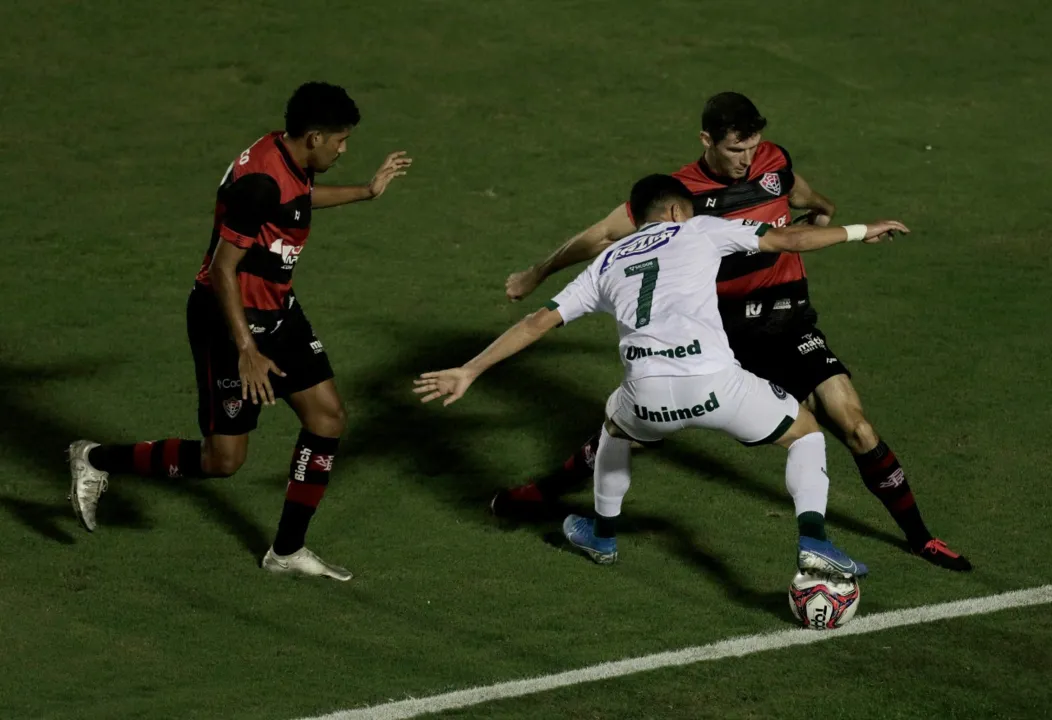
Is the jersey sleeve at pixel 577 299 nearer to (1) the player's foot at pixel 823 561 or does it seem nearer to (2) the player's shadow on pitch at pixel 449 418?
(1) the player's foot at pixel 823 561

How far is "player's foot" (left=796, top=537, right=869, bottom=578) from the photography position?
23.2 ft

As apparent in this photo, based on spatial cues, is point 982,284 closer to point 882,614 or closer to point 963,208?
point 963,208

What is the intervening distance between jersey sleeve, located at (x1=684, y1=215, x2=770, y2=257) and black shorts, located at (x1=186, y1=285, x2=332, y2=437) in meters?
1.98

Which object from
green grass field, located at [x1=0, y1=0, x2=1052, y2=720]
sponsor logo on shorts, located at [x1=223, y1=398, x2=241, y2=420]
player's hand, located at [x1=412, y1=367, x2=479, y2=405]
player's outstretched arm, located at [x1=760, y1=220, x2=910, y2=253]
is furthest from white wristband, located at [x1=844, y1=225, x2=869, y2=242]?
sponsor logo on shorts, located at [x1=223, y1=398, x2=241, y2=420]

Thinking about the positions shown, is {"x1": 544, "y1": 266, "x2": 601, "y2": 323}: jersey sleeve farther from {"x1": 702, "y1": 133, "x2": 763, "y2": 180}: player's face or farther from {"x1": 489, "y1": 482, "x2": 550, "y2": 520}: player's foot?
{"x1": 489, "y1": 482, "x2": 550, "y2": 520}: player's foot

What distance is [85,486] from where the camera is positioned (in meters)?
8.41

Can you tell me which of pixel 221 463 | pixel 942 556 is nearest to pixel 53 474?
pixel 221 463

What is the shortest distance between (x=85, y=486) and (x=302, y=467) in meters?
1.24

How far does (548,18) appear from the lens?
17.1 m

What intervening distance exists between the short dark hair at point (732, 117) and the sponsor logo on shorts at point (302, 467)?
8.39 feet

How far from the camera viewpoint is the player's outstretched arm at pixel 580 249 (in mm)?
8242

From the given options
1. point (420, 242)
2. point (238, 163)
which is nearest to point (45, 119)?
point (420, 242)

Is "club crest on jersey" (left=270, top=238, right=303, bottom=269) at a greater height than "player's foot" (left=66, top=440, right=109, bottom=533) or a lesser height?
greater

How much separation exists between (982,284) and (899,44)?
538cm
